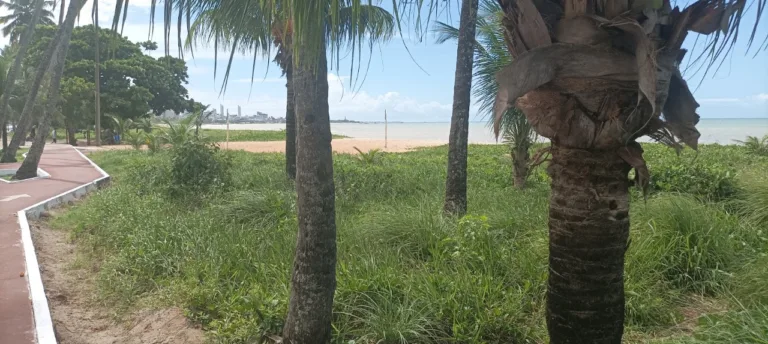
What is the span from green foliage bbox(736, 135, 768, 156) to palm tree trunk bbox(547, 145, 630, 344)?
12974 millimetres

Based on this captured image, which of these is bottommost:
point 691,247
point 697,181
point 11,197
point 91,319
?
point 91,319

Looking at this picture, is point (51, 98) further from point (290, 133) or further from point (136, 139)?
point (136, 139)

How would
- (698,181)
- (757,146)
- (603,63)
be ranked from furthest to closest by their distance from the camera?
1. (757,146)
2. (698,181)
3. (603,63)

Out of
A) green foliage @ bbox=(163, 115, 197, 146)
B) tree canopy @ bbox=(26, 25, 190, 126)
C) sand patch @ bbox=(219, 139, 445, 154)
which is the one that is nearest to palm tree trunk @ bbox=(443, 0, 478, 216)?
green foliage @ bbox=(163, 115, 197, 146)

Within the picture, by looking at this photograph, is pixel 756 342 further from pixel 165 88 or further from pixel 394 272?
pixel 165 88

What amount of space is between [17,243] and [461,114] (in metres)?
5.64

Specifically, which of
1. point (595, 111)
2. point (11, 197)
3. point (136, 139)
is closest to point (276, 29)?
point (595, 111)

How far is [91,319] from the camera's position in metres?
4.57

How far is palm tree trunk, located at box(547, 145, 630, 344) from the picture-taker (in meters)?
2.01

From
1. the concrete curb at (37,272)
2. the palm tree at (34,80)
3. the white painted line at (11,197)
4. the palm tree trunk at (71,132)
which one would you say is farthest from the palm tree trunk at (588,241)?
the palm tree trunk at (71,132)

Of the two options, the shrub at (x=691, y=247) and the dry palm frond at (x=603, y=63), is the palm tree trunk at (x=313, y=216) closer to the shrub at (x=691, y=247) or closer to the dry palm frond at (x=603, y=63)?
the dry palm frond at (x=603, y=63)

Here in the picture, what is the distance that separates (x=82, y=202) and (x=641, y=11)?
10.2 m

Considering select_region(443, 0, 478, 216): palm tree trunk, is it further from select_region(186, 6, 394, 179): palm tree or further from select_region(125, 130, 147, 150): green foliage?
select_region(125, 130, 147, 150): green foliage

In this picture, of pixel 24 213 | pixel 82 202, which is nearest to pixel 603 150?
pixel 24 213
